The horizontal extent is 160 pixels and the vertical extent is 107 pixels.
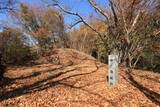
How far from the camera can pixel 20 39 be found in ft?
31.8

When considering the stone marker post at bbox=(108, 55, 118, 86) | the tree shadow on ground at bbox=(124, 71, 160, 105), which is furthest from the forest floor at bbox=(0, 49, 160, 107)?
the stone marker post at bbox=(108, 55, 118, 86)

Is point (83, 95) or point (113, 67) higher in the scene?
point (113, 67)

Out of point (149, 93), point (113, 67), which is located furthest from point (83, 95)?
point (149, 93)

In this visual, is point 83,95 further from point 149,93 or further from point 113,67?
point 149,93

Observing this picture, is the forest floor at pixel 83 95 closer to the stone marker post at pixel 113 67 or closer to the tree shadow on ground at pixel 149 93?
the tree shadow on ground at pixel 149 93

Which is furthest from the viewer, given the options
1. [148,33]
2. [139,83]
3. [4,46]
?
[4,46]

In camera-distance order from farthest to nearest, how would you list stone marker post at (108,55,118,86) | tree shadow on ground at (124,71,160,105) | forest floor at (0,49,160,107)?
stone marker post at (108,55,118,86) < tree shadow on ground at (124,71,160,105) < forest floor at (0,49,160,107)

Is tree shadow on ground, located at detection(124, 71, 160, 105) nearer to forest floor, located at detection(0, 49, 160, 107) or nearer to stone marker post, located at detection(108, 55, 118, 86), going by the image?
forest floor, located at detection(0, 49, 160, 107)

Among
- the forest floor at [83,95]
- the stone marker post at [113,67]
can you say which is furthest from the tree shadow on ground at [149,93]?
the stone marker post at [113,67]

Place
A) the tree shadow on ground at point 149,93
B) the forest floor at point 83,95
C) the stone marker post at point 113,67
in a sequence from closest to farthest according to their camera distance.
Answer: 1. the forest floor at point 83,95
2. the tree shadow on ground at point 149,93
3. the stone marker post at point 113,67

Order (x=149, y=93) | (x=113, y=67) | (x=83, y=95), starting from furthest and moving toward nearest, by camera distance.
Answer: (x=113, y=67) → (x=149, y=93) → (x=83, y=95)

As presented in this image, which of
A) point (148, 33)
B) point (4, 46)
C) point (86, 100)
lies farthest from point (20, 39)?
point (148, 33)

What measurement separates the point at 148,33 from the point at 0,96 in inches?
326

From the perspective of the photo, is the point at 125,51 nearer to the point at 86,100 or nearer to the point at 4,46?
the point at 86,100
